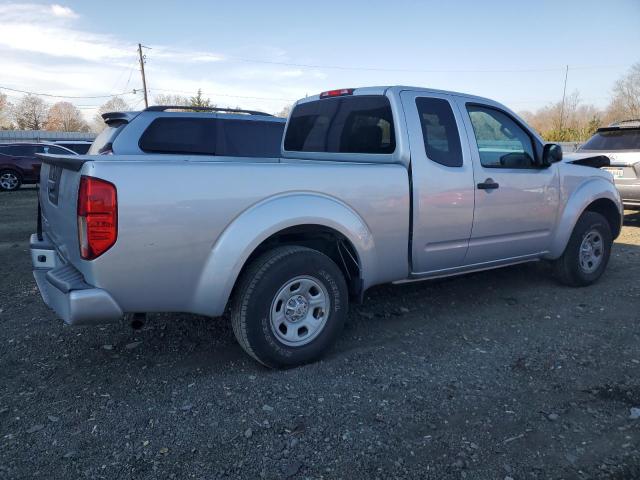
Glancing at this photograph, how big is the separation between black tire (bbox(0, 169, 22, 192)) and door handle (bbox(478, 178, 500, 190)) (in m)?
17.0

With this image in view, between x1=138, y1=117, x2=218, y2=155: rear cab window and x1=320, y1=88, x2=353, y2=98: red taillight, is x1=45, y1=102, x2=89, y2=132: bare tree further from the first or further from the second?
x1=320, y1=88, x2=353, y2=98: red taillight

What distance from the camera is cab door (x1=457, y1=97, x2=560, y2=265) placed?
13.6 feet

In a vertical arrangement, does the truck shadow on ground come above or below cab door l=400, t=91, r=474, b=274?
below

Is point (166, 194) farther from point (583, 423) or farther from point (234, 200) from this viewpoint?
point (583, 423)

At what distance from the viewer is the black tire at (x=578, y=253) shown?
4980 millimetres

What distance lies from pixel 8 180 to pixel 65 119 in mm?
70810

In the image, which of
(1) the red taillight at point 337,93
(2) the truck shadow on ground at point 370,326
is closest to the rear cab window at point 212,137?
(1) the red taillight at point 337,93

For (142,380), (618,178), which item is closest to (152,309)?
(142,380)

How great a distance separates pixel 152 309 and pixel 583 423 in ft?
8.31

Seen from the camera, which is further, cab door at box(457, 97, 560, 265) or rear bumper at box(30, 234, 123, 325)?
cab door at box(457, 97, 560, 265)

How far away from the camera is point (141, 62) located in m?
44.8

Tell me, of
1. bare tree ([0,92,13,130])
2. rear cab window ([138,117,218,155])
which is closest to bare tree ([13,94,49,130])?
bare tree ([0,92,13,130])

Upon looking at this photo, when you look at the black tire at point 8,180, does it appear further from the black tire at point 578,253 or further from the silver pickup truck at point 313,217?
the black tire at point 578,253

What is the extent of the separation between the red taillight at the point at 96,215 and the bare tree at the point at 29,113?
264ft
